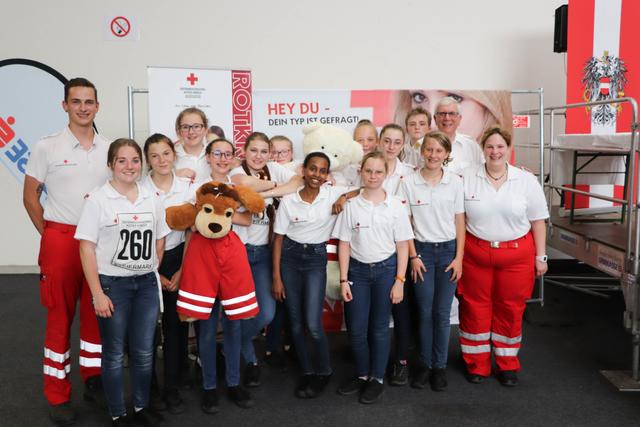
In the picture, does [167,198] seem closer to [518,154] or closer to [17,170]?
[17,170]

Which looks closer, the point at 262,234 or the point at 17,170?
the point at 262,234

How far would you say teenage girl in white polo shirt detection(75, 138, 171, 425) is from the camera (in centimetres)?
220

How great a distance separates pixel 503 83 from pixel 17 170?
4895 millimetres

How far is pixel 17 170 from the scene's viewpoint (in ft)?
17.3

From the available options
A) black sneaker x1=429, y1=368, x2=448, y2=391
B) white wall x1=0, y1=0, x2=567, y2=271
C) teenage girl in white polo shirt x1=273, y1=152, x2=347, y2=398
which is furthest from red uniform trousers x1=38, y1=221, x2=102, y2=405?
white wall x1=0, y1=0, x2=567, y2=271

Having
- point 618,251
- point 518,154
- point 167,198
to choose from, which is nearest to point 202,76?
point 167,198

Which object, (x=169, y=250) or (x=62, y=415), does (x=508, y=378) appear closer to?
(x=169, y=250)

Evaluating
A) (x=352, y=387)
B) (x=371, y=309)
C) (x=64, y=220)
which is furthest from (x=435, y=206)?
(x=64, y=220)

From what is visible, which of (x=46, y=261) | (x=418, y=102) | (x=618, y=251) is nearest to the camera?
(x=46, y=261)

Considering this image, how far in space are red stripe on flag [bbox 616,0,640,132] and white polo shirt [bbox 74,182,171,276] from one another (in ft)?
13.4

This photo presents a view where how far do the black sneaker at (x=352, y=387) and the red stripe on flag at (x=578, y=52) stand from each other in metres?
3.18

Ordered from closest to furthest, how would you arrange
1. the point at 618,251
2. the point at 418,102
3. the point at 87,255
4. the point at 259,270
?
1. the point at 87,255
2. the point at 259,270
3. the point at 618,251
4. the point at 418,102

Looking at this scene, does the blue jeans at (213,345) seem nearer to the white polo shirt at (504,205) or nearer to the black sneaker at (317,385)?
the black sneaker at (317,385)

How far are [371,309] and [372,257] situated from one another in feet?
0.91
